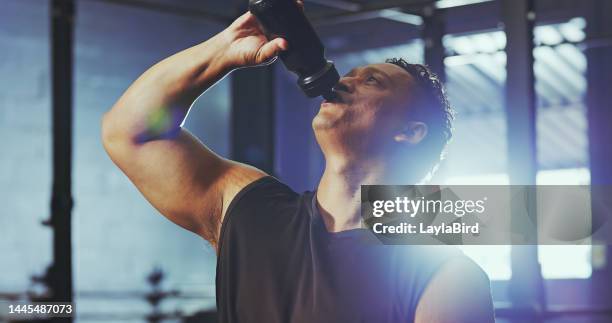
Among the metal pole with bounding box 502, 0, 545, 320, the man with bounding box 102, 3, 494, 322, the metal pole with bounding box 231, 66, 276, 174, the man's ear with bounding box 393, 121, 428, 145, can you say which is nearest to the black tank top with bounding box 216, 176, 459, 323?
the man with bounding box 102, 3, 494, 322

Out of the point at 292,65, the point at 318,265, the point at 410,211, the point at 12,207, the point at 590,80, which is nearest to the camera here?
the point at 292,65

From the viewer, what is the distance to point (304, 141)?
15.3 feet

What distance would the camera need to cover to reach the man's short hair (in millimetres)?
1044

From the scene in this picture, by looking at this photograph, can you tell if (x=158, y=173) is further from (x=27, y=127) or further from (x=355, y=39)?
(x=355, y=39)

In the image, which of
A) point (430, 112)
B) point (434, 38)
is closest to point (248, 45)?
point (430, 112)

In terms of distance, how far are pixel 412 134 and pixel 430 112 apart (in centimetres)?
5

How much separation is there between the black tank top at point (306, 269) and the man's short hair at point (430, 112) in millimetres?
132

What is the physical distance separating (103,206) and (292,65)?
2912 millimetres

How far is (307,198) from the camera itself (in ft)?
3.41

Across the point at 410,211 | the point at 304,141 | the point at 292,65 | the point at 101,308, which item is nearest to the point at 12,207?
the point at 101,308

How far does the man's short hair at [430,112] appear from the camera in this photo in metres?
1.04

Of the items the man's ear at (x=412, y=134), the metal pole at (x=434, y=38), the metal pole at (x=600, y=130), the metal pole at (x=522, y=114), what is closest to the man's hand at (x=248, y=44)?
the man's ear at (x=412, y=134)

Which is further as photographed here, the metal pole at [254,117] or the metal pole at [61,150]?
the metal pole at [254,117]

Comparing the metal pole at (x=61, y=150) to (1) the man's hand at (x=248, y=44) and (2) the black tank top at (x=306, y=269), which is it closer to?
(2) the black tank top at (x=306, y=269)
